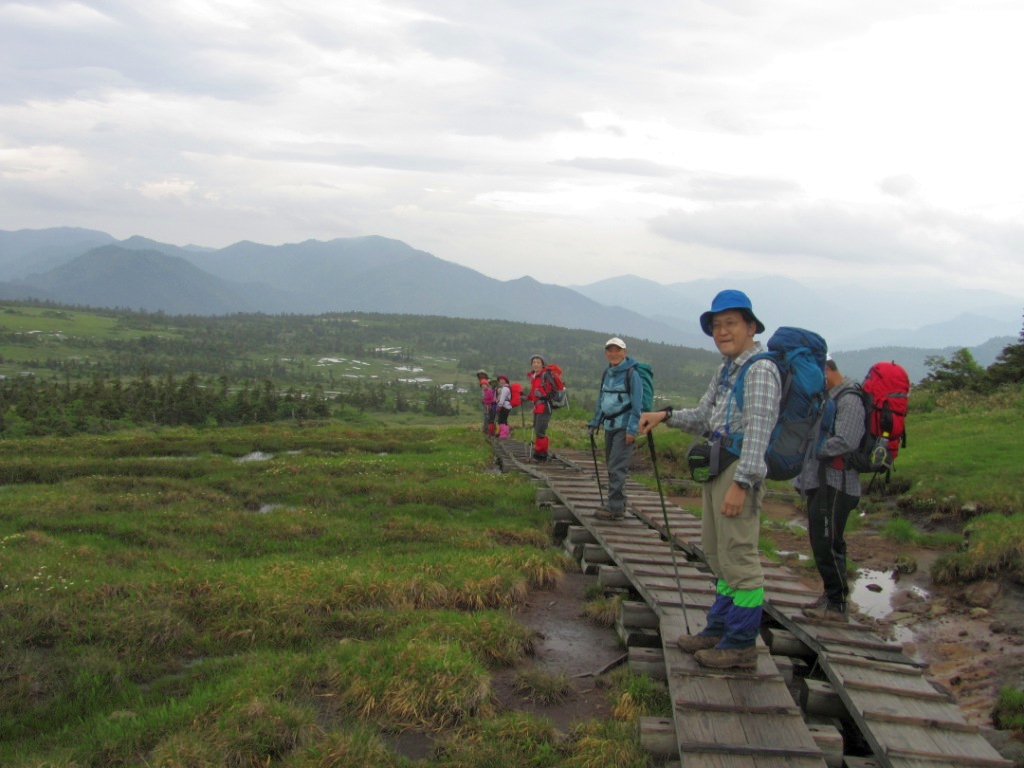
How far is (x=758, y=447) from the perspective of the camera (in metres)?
5.95

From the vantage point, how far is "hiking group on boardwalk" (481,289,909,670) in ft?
20.1

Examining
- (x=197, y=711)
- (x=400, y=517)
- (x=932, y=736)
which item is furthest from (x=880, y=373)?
(x=400, y=517)

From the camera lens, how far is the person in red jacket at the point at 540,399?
17438 millimetres

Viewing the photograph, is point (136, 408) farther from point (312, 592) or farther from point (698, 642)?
point (698, 642)

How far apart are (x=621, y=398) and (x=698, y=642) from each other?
513 cm

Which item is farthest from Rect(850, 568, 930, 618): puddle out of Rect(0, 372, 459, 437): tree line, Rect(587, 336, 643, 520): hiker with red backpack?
Rect(0, 372, 459, 437): tree line

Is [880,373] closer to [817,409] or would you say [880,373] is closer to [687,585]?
[817,409]

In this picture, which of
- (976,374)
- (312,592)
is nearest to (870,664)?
(312,592)

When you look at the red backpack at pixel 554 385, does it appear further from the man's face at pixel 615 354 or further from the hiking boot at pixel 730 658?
the hiking boot at pixel 730 658

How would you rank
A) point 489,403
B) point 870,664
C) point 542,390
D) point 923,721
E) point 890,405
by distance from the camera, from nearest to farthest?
point 923,721 → point 870,664 → point 890,405 → point 542,390 → point 489,403

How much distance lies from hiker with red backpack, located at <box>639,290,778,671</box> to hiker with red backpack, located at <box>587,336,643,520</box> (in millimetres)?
4368

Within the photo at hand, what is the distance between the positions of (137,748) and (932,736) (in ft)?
19.9

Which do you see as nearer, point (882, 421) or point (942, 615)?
point (882, 421)

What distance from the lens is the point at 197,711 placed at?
6062 mm
